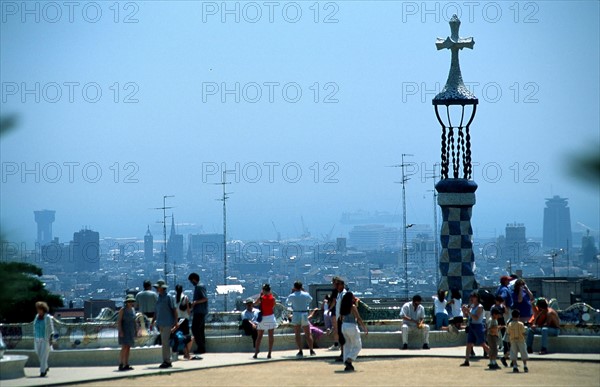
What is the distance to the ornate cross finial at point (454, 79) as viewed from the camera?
31906 mm

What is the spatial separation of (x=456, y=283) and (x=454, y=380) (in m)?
9.66

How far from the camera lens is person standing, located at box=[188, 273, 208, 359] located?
2503cm

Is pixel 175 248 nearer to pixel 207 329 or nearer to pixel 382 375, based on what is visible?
pixel 207 329

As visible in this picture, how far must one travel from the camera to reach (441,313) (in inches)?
1072

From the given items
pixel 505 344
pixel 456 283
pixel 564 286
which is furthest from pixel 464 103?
pixel 564 286

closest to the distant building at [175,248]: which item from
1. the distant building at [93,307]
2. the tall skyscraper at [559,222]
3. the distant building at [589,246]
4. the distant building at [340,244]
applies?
the distant building at [340,244]

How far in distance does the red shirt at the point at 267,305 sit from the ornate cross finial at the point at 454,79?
8.62 metres

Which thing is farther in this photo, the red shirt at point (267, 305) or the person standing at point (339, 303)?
the red shirt at point (267, 305)

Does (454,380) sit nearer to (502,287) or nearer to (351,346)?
(351,346)

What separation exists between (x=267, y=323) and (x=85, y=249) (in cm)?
8673

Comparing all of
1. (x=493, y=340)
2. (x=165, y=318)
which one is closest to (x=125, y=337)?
(x=165, y=318)

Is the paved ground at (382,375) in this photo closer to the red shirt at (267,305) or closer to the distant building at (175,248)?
the red shirt at (267,305)

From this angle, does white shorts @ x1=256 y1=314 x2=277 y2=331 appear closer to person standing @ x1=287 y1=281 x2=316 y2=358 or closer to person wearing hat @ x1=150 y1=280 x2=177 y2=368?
person standing @ x1=287 y1=281 x2=316 y2=358

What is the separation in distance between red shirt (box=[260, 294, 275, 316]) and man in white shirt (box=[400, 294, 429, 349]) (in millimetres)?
2637
